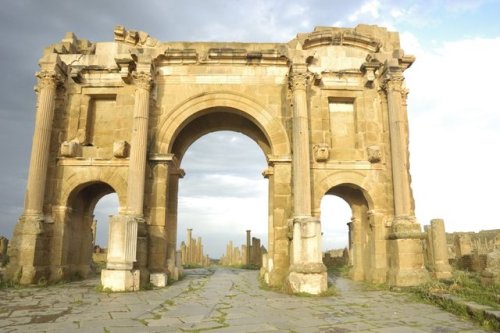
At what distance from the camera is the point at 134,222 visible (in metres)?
9.87

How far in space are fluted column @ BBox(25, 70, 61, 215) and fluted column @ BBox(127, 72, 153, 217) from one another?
2.58 m

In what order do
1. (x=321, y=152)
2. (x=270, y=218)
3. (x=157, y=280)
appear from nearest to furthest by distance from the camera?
(x=157, y=280)
(x=321, y=152)
(x=270, y=218)

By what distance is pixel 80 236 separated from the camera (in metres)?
12.8

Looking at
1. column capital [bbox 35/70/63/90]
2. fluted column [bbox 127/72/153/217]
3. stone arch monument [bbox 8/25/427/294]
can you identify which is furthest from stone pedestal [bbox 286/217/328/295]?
column capital [bbox 35/70/63/90]

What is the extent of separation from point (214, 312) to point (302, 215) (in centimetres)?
423

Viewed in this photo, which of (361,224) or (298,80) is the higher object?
(298,80)

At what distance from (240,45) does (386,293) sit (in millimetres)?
8262

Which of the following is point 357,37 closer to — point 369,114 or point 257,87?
point 369,114

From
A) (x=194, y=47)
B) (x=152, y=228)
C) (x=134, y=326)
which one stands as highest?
(x=194, y=47)

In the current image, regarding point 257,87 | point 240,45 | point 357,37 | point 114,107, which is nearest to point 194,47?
point 240,45

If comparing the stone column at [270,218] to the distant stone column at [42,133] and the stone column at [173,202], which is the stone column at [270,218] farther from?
the distant stone column at [42,133]

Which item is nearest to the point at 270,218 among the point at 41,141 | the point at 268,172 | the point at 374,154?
the point at 268,172

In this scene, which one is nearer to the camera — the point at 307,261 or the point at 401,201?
the point at 307,261

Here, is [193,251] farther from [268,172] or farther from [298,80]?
[298,80]
